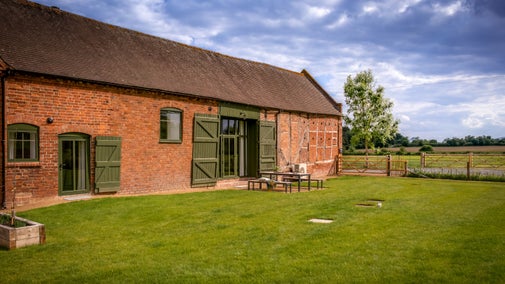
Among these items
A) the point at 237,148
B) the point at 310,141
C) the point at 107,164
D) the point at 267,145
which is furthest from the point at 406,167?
the point at 107,164

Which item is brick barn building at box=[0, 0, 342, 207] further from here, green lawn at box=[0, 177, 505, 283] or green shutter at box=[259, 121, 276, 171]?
green lawn at box=[0, 177, 505, 283]

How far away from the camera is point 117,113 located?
13727mm

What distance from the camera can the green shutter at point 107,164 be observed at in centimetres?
1309

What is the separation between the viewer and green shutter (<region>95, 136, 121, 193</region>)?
13.1 meters

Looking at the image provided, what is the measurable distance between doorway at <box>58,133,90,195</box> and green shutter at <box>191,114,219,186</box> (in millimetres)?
4462

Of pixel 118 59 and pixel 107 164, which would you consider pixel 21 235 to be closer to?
pixel 107 164

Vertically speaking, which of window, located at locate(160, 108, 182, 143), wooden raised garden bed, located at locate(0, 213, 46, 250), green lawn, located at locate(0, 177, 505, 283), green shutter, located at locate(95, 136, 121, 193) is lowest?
green lawn, located at locate(0, 177, 505, 283)

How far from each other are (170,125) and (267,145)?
20.4ft

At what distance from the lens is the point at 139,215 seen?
407 inches

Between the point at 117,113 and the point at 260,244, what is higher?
the point at 117,113

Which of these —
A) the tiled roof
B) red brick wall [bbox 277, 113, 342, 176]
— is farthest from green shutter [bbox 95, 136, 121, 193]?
red brick wall [bbox 277, 113, 342, 176]

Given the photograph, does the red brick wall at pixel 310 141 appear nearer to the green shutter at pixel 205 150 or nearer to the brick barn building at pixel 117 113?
the brick barn building at pixel 117 113

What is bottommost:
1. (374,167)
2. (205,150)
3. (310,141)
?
(374,167)

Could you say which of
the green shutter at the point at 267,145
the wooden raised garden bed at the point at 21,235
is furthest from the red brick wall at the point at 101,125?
the wooden raised garden bed at the point at 21,235
